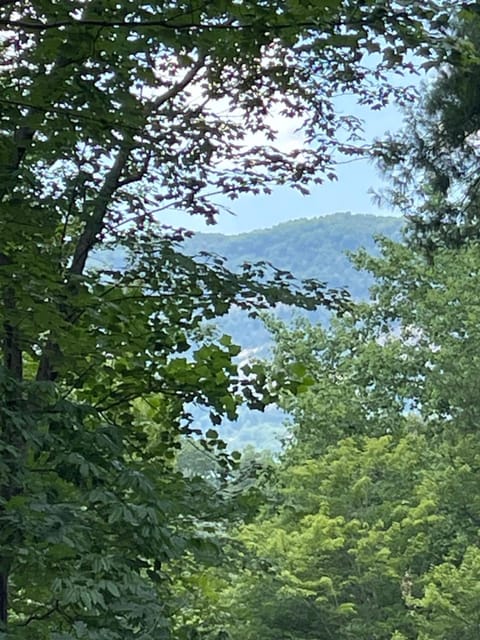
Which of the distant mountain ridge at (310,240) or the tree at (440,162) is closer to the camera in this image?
the tree at (440,162)

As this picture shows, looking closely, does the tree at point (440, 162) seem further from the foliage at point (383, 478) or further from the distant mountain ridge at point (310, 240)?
the distant mountain ridge at point (310, 240)

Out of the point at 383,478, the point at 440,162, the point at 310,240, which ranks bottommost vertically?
the point at 383,478

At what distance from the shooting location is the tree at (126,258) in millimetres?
1702

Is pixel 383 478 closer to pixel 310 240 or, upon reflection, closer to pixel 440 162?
pixel 440 162

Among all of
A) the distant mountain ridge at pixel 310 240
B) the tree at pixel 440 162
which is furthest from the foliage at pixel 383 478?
the distant mountain ridge at pixel 310 240

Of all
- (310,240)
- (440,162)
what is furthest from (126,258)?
(310,240)

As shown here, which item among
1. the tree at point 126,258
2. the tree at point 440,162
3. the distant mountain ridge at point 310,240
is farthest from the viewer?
the distant mountain ridge at point 310,240

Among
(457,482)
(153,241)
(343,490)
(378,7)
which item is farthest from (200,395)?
(457,482)

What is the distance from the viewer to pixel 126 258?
2777 mm

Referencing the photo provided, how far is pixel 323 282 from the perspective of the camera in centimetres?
279

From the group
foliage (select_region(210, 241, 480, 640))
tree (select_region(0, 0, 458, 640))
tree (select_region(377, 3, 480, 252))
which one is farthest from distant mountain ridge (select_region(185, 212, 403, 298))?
tree (select_region(0, 0, 458, 640))

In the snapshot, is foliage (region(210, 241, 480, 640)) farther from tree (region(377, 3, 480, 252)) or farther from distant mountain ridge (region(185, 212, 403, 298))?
distant mountain ridge (region(185, 212, 403, 298))

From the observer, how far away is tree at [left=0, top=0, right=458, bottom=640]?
1.70 meters

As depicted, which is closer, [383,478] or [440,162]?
[440,162]
